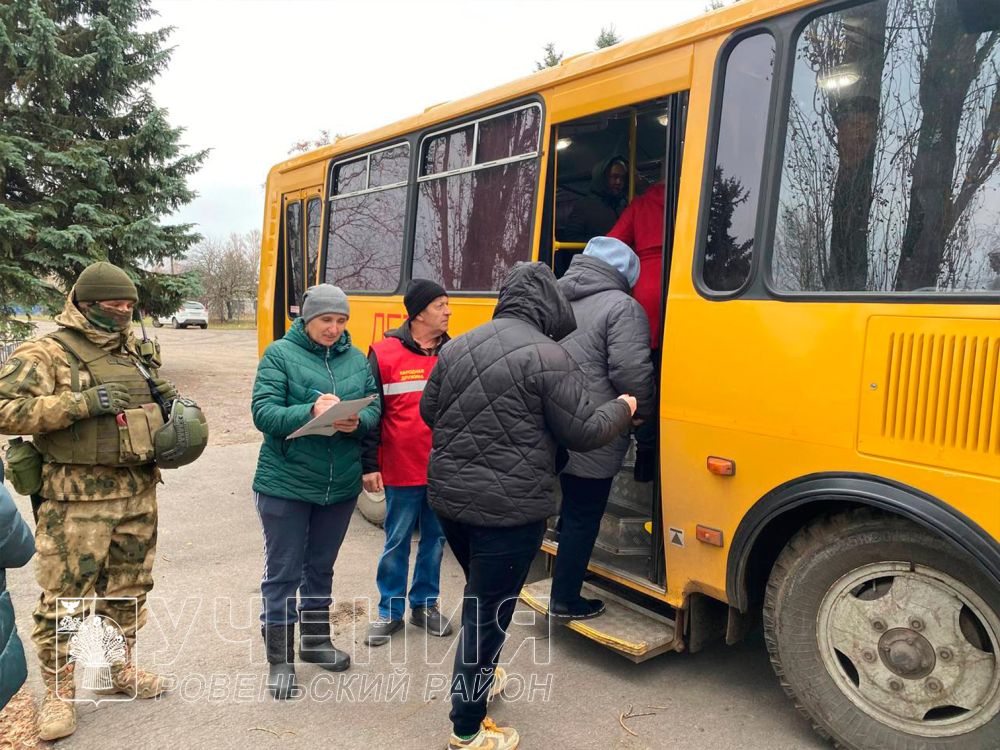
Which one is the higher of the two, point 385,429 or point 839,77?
point 839,77

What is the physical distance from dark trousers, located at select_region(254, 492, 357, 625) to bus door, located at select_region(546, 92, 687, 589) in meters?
1.26

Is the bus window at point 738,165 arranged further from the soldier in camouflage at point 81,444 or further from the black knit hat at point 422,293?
the soldier in camouflage at point 81,444

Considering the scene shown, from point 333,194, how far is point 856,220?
15.3 ft

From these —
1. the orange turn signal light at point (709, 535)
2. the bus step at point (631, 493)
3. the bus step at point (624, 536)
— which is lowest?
the bus step at point (624, 536)

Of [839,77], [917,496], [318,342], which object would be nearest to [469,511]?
[318,342]

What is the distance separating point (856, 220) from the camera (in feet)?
9.01

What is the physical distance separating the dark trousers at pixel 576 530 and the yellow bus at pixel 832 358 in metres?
0.18

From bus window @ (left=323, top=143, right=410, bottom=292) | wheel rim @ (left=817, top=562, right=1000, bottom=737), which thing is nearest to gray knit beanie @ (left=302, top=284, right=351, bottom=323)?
bus window @ (left=323, top=143, right=410, bottom=292)

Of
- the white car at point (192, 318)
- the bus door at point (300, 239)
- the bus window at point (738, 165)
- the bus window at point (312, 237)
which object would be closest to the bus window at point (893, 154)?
the bus window at point (738, 165)

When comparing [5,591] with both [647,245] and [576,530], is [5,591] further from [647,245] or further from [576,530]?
[647,245]

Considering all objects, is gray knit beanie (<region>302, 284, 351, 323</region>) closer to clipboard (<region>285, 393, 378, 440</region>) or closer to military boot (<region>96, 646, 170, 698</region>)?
clipboard (<region>285, 393, 378, 440</region>)

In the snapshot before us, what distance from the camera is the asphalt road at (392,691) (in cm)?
307

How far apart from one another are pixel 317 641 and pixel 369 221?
3364mm

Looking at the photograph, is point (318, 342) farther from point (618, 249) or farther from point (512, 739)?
point (512, 739)
